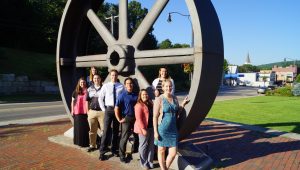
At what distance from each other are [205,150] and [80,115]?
2.75 metres

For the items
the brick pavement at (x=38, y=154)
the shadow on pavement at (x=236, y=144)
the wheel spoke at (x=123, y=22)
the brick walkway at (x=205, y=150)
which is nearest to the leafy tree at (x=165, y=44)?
the shadow on pavement at (x=236, y=144)

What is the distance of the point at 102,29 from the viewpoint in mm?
7871

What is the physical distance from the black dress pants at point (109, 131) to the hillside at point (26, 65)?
22259mm

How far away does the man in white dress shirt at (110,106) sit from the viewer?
6.34m

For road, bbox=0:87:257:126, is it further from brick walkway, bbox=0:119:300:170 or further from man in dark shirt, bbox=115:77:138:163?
man in dark shirt, bbox=115:77:138:163

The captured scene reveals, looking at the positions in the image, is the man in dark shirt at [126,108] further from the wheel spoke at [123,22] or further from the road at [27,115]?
the road at [27,115]

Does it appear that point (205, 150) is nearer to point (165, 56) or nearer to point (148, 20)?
point (165, 56)

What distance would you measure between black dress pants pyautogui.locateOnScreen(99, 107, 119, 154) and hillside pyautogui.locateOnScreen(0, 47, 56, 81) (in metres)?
22.3

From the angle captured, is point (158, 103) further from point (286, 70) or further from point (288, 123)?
point (286, 70)

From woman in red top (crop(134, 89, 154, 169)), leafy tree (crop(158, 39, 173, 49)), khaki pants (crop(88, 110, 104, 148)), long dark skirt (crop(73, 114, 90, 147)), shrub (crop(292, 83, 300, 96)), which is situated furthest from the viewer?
leafy tree (crop(158, 39, 173, 49))

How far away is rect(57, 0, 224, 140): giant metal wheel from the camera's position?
573 cm

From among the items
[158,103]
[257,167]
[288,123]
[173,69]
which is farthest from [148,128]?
[173,69]

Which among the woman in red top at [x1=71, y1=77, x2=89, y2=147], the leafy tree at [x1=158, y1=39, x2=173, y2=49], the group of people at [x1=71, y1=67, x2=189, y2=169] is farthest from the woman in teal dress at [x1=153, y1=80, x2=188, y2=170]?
the leafy tree at [x1=158, y1=39, x2=173, y2=49]

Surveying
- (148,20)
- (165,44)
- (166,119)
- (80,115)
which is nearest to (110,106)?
(80,115)
